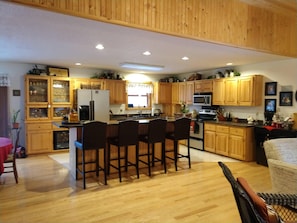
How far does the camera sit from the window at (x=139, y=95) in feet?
26.4

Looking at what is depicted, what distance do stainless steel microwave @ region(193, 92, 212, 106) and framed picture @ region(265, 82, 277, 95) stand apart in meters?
1.59

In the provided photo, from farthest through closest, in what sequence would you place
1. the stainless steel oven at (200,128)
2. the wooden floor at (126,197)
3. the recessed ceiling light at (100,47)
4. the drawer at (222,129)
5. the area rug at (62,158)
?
the stainless steel oven at (200,128)
the drawer at (222,129)
the area rug at (62,158)
the recessed ceiling light at (100,47)
the wooden floor at (126,197)

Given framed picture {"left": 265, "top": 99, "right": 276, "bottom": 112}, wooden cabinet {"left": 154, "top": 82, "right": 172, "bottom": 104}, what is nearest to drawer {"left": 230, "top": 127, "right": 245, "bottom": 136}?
framed picture {"left": 265, "top": 99, "right": 276, "bottom": 112}

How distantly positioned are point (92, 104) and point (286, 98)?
4.88 metres

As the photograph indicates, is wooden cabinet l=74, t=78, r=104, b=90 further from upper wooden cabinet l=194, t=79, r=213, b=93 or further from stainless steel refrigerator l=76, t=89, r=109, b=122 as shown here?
upper wooden cabinet l=194, t=79, r=213, b=93

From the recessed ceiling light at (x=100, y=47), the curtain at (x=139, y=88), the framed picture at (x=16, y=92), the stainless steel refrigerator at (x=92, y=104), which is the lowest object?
the stainless steel refrigerator at (x=92, y=104)

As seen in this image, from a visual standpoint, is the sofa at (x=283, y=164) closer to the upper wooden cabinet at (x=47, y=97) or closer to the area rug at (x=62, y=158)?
the area rug at (x=62, y=158)

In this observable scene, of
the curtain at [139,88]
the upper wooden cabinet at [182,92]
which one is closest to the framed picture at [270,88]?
the upper wooden cabinet at [182,92]

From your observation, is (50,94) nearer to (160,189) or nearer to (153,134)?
(153,134)

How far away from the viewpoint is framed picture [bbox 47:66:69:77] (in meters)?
6.45

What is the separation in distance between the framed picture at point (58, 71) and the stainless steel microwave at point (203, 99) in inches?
156

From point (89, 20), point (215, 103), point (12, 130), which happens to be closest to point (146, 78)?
point (215, 103)

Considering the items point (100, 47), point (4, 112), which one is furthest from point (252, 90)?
point (4, 112)

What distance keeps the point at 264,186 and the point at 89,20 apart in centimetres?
377
